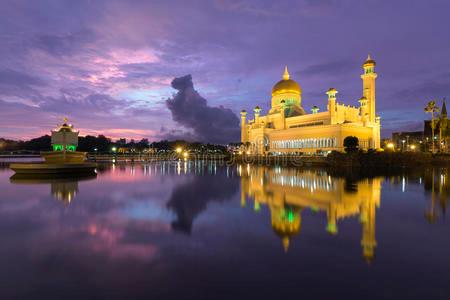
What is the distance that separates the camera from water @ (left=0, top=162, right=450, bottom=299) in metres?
4.48

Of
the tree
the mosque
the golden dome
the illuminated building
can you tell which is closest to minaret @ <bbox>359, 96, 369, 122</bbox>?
the mosque

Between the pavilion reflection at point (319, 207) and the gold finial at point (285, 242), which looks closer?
the gold finial at point (285, 242)

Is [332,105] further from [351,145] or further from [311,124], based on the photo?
[351,145]

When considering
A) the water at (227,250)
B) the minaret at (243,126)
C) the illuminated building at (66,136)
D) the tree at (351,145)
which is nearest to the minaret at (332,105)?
the tree at (351,145)

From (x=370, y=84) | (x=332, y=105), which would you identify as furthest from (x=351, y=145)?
(x=370, y=84)

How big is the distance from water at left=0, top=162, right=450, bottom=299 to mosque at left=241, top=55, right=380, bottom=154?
1429 inches

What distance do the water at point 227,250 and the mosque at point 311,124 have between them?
36.3m

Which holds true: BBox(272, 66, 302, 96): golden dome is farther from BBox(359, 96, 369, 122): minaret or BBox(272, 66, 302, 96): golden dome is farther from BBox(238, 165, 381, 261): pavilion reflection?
BBox(238, 165, 381, 261): pavilion reflection

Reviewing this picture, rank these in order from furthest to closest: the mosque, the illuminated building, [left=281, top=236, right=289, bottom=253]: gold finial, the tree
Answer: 1. the mosque
2. the illuminated building
3. the tree
4. [left=281, top=236, right=289, bottom=253]: gold finial

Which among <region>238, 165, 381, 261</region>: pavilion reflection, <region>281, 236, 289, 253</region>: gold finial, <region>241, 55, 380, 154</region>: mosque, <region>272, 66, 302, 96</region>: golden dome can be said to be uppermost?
<region>272, 66, 302, 96</region>: golden dome

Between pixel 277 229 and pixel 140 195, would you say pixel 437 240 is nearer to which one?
pixel 277 229

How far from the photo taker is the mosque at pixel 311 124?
45969 millimetres

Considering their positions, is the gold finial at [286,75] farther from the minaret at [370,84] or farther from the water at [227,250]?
the water at [227,250]

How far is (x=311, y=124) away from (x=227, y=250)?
4904 centimetres
